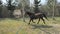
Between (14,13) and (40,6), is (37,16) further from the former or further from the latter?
(40,6)

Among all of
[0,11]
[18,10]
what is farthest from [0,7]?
[18,10]

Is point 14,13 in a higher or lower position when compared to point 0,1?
lower

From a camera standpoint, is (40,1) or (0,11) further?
(40,1)

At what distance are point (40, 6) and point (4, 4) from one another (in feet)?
25.9

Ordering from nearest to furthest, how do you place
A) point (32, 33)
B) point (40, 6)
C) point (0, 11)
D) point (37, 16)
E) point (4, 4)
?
point (32, 33), point (37, 16), point (0, 11), point (4, 4), point (40, 6)

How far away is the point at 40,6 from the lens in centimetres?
3906

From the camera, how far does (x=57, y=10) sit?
39438mm

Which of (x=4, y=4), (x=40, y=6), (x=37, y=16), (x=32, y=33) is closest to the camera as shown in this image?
(x=32, y=33)

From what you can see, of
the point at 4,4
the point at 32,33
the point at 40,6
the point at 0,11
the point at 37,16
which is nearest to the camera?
the point at 32,33

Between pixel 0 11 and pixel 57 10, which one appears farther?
pixel 57 10

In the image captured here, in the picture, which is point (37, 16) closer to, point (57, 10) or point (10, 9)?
point (10, 9)

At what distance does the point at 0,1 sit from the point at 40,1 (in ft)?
31.0

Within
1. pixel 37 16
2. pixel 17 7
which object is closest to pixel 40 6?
pixel 17 7

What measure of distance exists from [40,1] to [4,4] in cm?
846
